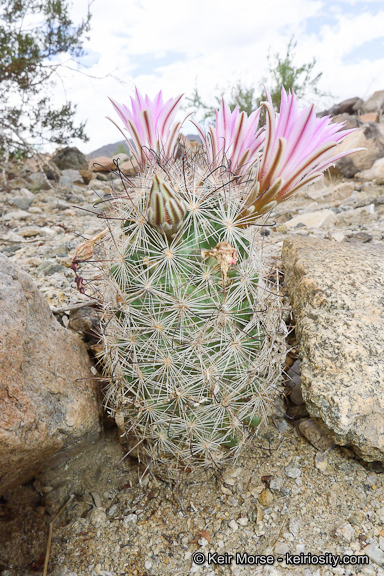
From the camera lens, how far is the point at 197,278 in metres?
1.38

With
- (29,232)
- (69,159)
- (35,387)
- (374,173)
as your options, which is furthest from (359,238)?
(69,159)

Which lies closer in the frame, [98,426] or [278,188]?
[278,188]

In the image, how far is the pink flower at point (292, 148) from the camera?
133cm

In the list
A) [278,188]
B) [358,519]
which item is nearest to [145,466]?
[358,519]

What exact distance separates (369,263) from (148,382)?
3.61ft

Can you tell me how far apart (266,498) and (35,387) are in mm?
890

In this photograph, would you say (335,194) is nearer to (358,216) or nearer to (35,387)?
(358,216)

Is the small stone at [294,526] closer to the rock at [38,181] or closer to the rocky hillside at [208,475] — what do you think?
the rocky hillside at [208,475]

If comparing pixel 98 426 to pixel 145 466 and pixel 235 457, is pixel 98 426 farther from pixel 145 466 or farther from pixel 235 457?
pixel 235 457

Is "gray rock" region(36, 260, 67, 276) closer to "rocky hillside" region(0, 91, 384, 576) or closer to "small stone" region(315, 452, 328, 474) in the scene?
"rocky hillside" region(0, 91, 384, 576)

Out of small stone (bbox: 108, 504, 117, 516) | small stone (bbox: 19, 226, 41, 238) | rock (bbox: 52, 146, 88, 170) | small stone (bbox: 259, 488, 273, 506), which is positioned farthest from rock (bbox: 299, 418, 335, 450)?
rock (bbox: 52, 146, 88, 170)

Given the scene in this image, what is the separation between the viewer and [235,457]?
1625 millimetres

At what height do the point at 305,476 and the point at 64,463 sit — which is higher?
the point at 64,463

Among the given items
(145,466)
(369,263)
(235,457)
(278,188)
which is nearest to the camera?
(278,188)
